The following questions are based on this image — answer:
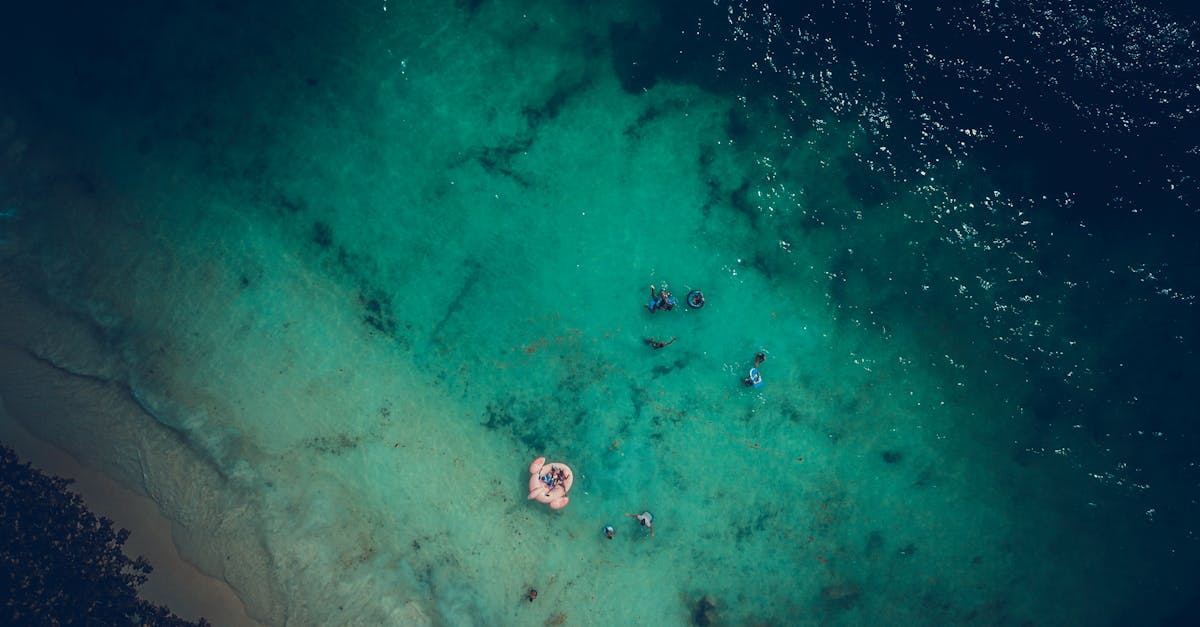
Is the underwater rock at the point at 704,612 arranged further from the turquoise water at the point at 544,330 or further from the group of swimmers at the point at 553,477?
the group of swimmers at the point at 553,477

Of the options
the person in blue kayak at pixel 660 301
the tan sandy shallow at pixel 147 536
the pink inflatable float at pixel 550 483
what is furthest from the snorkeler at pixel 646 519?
the tan sandy shallow at pixel 147 536

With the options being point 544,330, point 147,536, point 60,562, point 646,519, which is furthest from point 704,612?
point 60,562

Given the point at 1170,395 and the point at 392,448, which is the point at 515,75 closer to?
the point at 392,448

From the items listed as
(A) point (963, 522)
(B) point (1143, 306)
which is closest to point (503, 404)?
(A) point (963, 522)

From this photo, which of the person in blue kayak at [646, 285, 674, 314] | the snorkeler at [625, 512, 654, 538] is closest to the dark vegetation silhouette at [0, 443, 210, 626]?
the snorkeler at [625, 512, 654, 538]

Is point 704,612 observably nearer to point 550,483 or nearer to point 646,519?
point 646,519

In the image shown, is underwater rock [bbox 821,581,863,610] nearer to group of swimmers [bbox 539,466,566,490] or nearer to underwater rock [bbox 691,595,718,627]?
underwater rock [bbox 691,595,718,627]
